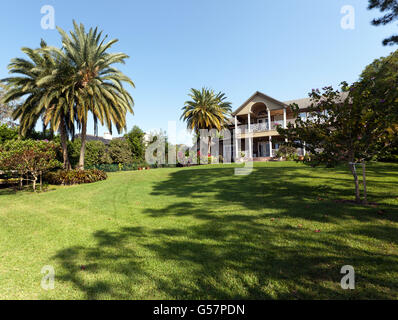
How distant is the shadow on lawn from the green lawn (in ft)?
0.06

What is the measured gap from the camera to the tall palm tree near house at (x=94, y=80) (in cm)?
1681

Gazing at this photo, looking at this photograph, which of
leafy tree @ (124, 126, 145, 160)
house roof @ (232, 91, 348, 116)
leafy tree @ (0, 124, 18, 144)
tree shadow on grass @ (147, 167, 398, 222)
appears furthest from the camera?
leafy tree @ (124, 126, 145, 160)

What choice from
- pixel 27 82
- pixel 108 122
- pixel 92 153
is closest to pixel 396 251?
pixel 108 122

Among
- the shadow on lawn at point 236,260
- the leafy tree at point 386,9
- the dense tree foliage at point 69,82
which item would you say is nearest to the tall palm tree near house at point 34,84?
the dense tree foliage at point 69,82

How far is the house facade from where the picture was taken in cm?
→ 2749

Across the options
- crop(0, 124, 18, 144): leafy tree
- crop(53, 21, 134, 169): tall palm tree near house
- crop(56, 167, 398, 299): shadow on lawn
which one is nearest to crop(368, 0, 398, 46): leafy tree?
crop(56, 167, 398, 299): shadow on lawn

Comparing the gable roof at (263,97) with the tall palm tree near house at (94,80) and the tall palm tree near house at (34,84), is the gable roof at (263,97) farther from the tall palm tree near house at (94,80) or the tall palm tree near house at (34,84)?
the tall palm tree near house at (34,84)

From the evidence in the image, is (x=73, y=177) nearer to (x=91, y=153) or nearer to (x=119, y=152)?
(x=91, y=153)

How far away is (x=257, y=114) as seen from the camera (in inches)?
1248

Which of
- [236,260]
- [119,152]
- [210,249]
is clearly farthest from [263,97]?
[236,260]

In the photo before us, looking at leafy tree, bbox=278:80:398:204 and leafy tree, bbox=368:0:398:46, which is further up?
leafy tree, bbox=368:0:398:46

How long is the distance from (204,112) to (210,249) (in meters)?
27.4

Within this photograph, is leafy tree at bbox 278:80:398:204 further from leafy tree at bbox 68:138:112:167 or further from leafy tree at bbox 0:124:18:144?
leafy tree at bbox 68:138:112:167

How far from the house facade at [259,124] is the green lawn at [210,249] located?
20.1 m
